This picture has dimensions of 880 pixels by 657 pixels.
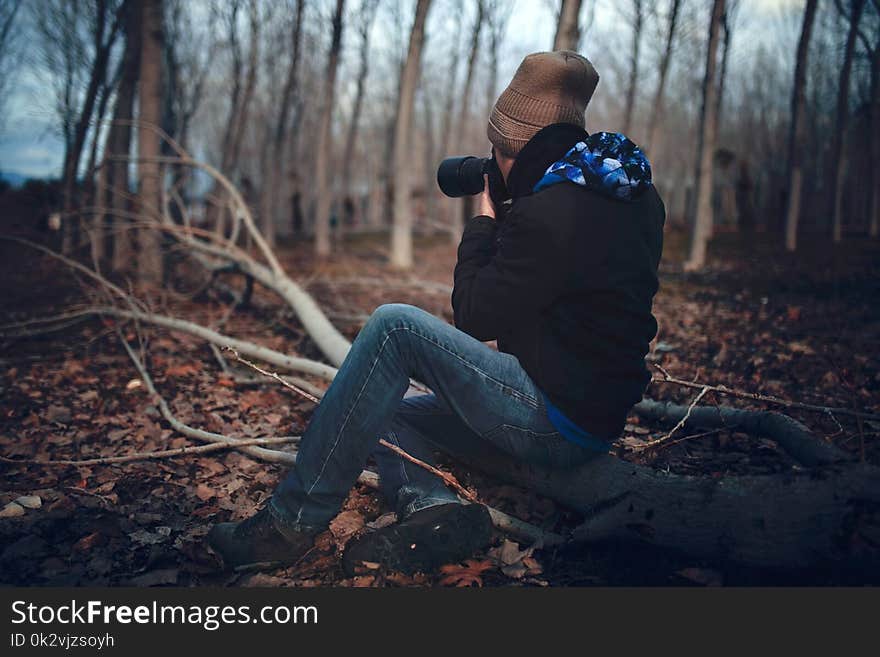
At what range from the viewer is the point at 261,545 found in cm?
221

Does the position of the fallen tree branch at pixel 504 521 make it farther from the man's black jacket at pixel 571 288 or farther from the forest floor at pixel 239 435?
the man's black jacket at pixel 571 288

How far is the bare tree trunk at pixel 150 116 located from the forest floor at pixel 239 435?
1.71 feet

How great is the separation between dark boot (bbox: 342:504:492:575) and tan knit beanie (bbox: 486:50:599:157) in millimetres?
1357

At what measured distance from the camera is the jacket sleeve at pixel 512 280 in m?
1.94

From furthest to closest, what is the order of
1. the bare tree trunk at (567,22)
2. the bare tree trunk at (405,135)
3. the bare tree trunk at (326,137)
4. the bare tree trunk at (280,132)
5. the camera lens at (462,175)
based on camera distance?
the bare tree trunk at (280,132), the bare tree trunk at (326,137), the bare tree trunk at (405,135), the bare tree trunk at (567,22), the camera lens at (462,175)

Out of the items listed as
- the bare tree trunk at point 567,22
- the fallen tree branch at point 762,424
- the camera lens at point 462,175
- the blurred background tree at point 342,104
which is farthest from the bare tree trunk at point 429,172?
the camera lens at point 462,175

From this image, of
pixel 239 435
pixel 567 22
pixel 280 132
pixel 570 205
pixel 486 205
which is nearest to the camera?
pixel 570 205

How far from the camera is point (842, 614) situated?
6.02 feet

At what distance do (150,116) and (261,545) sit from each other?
277 inches

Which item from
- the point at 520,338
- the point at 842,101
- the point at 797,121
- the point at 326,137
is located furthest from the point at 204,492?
the point at 842,101

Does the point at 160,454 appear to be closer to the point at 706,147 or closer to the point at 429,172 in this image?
the point at 706,147

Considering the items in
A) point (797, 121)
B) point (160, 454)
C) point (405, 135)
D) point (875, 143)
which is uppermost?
point (875, 143)

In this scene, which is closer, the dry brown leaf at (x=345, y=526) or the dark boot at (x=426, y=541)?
the dark boot at (x=426, y=541)

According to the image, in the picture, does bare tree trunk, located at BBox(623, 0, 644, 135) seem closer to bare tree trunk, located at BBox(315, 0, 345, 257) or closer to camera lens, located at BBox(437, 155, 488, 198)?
bare tree trunk, located at BBox(315, 0, 345, 257)
